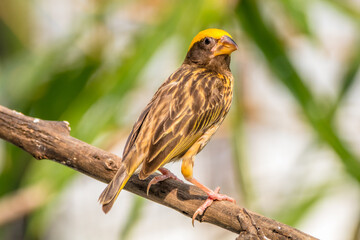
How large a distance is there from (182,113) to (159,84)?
7.74 ft

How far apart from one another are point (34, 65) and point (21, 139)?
Result: 1.92m

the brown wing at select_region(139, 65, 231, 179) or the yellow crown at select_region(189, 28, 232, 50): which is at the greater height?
the yellow crown at select_region(189, 28, 232, 50)

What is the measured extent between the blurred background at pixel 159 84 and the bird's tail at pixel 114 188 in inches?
43.3

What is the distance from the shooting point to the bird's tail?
3.32 metres

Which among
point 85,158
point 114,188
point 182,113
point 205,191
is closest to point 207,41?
point 182,113

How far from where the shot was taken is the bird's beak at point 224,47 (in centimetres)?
420

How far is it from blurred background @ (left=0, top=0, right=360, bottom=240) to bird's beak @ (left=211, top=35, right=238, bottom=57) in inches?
17.6

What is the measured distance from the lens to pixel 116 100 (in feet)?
15.5

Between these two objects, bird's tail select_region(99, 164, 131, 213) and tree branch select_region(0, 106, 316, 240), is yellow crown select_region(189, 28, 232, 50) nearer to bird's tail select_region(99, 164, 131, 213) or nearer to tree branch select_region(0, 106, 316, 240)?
tree branch select_region(0, 106, 316, 240)

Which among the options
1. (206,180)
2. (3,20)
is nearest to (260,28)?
(206,180)

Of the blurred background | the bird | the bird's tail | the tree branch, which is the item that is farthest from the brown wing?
the blurred background

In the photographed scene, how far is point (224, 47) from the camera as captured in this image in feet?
14.0

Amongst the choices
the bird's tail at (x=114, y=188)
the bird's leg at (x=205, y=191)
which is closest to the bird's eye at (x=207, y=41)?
the bird's leg at (x=205, y=191)

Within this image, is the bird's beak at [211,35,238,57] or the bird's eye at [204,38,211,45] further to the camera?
the bird's eye at [204,38,211,45]
